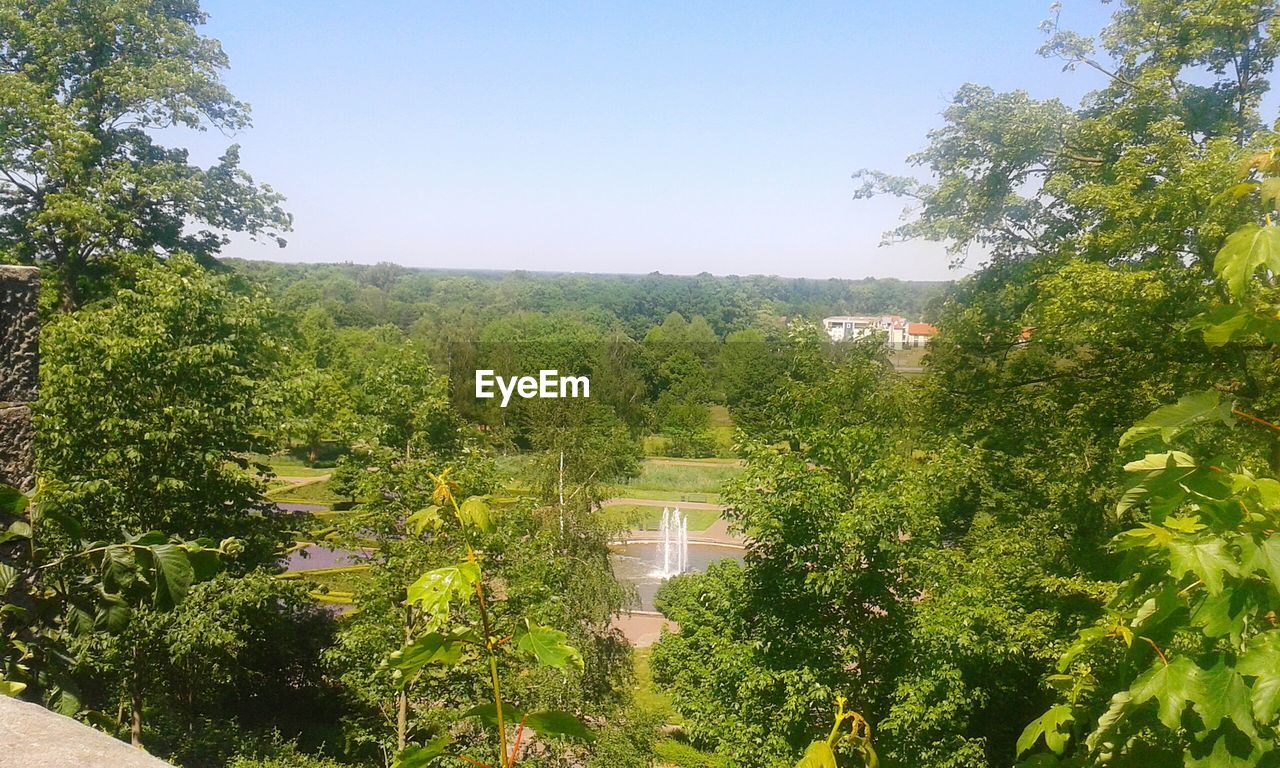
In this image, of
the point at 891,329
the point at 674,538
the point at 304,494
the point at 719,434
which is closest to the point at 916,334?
the point at 891,329

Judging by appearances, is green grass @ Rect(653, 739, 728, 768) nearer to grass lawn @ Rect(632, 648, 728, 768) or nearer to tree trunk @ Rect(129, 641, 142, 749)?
grass lawn @ Rect(632, 648, 728, 768)

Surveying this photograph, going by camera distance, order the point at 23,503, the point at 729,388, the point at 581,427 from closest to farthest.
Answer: the point at 23,503 < the point at 581,427 < the point at 729,388

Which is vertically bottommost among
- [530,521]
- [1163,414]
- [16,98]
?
[530,521]

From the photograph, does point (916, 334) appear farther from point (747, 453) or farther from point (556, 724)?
point (556, 724)

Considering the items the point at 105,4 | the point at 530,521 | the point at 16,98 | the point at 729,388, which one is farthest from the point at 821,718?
the point at 105,4

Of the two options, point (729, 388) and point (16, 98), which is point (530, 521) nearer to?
point (729, 388)

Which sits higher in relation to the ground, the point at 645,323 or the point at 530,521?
the point at 645,323

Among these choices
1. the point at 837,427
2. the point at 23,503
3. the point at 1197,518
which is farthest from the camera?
the point at 837,427
